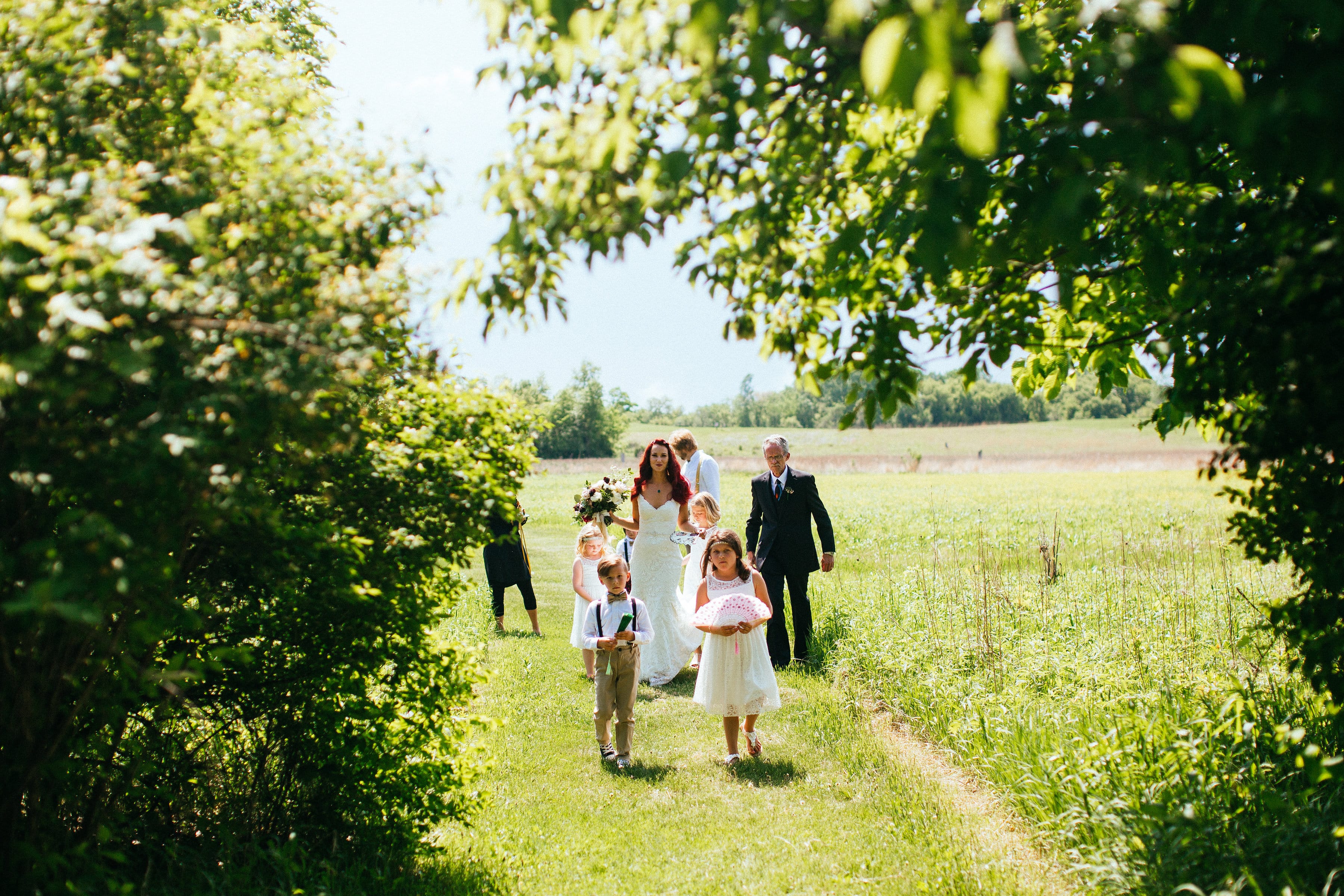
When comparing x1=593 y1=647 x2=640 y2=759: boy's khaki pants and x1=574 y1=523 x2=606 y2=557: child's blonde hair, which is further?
x1=574 y1=523 x2=606 y2=557: child's blonde hair

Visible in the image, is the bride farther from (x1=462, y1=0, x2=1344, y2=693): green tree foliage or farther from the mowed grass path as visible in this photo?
(x1=462, y1=0, x2=1344, y2=693): green tree foliage

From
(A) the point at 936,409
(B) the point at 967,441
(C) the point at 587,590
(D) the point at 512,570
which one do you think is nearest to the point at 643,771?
(C) the point at 587,590

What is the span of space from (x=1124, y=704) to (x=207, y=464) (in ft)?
17.0

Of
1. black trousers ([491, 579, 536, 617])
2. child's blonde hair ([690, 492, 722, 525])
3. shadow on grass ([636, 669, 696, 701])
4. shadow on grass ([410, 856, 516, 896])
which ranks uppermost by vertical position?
child's blonde hair ([690, 492, 722, 525])

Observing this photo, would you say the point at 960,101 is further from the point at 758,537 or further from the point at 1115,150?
the point at 758,537

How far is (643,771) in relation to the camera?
6098mm

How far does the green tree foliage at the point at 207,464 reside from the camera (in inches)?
93.1

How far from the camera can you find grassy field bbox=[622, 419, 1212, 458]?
8112cm

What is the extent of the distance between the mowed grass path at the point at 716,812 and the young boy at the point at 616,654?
0.67 feet

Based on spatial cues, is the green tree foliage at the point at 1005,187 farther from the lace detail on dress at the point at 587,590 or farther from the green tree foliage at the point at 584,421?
the green tree foliage at the point at 584,421

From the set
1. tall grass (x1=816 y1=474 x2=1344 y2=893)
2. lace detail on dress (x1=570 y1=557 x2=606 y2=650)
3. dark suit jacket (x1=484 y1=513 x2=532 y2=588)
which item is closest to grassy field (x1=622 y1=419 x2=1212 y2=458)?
tall grass (x1=816 y1=474 x2=1344 y2=893)

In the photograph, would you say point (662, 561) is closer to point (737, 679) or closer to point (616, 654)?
point (616, 654)

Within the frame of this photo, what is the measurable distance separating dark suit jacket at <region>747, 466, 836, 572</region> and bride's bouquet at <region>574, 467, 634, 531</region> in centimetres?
140

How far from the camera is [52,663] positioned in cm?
307
